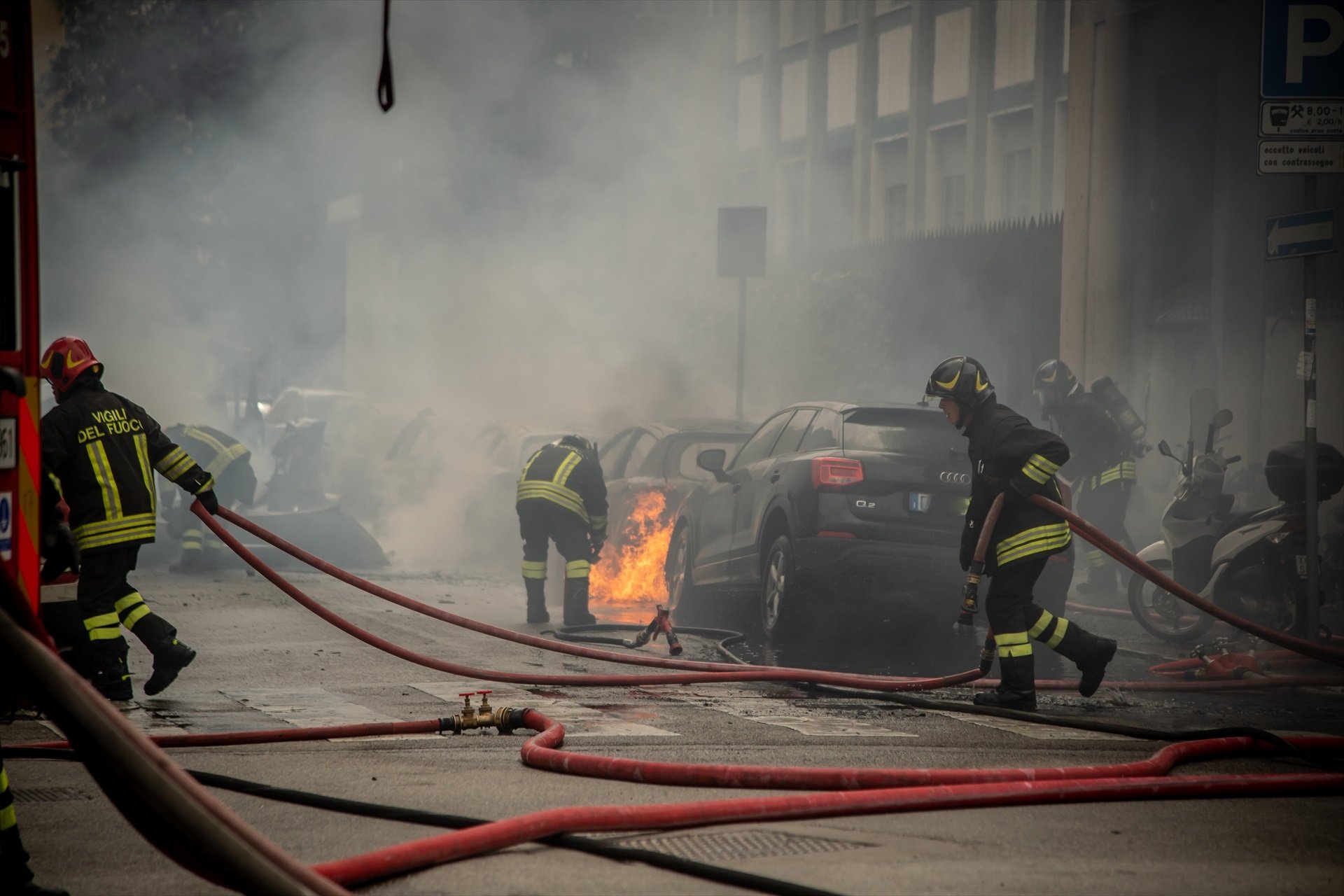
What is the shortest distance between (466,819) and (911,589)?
5.17 meters

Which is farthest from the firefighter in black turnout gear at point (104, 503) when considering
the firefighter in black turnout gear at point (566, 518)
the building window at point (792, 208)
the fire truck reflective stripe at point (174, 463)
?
the building window at point (792, 208)

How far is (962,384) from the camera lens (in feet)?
25.6

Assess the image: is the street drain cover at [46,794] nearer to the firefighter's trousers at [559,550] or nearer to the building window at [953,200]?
the firefighter's trousers at [559,550]

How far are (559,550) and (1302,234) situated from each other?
5.52 metres

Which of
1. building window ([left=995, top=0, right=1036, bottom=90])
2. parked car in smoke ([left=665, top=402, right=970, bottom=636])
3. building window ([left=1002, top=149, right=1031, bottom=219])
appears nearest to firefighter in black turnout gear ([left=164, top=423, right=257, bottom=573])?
parked car in smoke ([left=665, top=402, right=970, bottom=636])

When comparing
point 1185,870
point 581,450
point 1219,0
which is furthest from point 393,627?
point 1219,0

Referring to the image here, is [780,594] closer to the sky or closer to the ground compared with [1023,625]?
closer to the ground

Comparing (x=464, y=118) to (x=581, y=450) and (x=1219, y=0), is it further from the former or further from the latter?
(x=581, y=450)

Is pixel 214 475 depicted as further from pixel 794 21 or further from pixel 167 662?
pixel 794 21

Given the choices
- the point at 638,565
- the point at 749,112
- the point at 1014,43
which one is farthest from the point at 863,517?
the point at 749,112

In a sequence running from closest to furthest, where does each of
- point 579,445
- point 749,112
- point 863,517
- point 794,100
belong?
point 863,517 → point 579,445 → point 794,100 → point 749,112

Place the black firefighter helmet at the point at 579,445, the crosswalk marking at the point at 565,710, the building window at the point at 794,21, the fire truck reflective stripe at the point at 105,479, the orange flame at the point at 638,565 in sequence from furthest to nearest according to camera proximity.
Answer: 1. the building window at the point at 794,21
2. the orange flame at the point at 638,565
3. the black firefighter helmet at the point at 579,445
4. the fire truck reflective stripe at the point at 105,479
5. the crosswalk marking at the point at 565,710

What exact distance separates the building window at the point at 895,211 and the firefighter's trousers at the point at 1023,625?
24.7 metres

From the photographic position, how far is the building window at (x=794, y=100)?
35.1m
